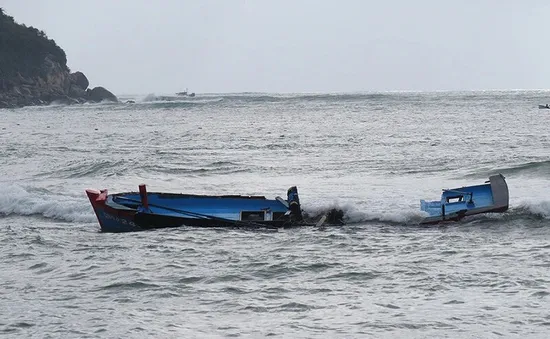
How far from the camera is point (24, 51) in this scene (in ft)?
404

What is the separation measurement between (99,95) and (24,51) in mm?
14584

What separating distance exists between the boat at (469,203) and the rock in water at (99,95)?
117459 millimetres

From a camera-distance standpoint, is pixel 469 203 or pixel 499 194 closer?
pixel 499 194

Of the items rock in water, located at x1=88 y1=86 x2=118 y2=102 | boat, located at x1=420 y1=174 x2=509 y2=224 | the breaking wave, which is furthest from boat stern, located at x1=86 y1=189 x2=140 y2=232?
rock in water, located at x1=88 y1=86 x2=118 y2=102

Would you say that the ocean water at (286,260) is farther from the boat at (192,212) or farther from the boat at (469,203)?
the boat at (192,212)

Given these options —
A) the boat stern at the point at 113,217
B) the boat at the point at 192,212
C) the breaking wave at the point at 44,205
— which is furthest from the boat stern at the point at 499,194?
the breaking wave at the point at 44,205

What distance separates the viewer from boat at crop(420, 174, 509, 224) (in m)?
17.4

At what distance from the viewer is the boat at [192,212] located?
57.1 feet

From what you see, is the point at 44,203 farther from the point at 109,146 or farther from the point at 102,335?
the point at 109,146

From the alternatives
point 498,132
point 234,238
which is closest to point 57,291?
point 234,238

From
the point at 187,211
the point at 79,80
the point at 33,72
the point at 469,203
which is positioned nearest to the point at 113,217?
the point at 187,211

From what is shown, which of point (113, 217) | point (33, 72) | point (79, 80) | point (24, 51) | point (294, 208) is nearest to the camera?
point (113, 217)

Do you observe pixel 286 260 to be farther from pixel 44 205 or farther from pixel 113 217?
pixel 44 205

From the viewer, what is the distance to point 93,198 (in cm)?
1775
